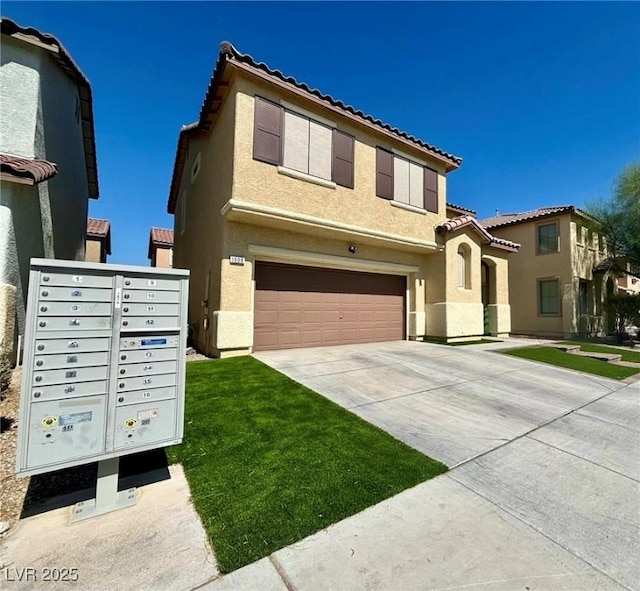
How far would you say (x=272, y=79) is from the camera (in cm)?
844

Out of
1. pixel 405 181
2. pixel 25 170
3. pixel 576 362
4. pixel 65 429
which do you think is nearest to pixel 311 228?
pixel 405 181

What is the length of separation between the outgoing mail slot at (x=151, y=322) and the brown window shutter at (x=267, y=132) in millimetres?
6577

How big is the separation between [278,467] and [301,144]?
8.54 meters

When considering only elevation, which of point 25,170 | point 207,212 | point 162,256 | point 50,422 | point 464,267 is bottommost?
point 50,422

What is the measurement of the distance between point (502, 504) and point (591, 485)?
47.3 inches

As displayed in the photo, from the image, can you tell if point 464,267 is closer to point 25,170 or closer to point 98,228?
point 25,170

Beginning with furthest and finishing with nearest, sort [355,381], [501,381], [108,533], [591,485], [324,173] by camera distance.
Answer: [324,173] < [501,381] < [355,381] < [591,485] < [108,533]

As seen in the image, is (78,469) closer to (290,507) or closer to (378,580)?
(290,507)

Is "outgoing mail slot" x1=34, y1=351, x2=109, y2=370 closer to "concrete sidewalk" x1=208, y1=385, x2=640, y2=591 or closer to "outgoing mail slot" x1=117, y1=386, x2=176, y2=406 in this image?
"outgoing mail slot" x1=117, y1=386, x2=176, y2=406

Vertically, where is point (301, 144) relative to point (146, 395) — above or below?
above

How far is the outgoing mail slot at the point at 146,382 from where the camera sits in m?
2.84

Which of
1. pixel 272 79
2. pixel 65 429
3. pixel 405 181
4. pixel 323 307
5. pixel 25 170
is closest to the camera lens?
pixel 65 429

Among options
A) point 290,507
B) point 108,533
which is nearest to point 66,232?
point 108,533

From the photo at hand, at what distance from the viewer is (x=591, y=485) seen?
3.30 m
